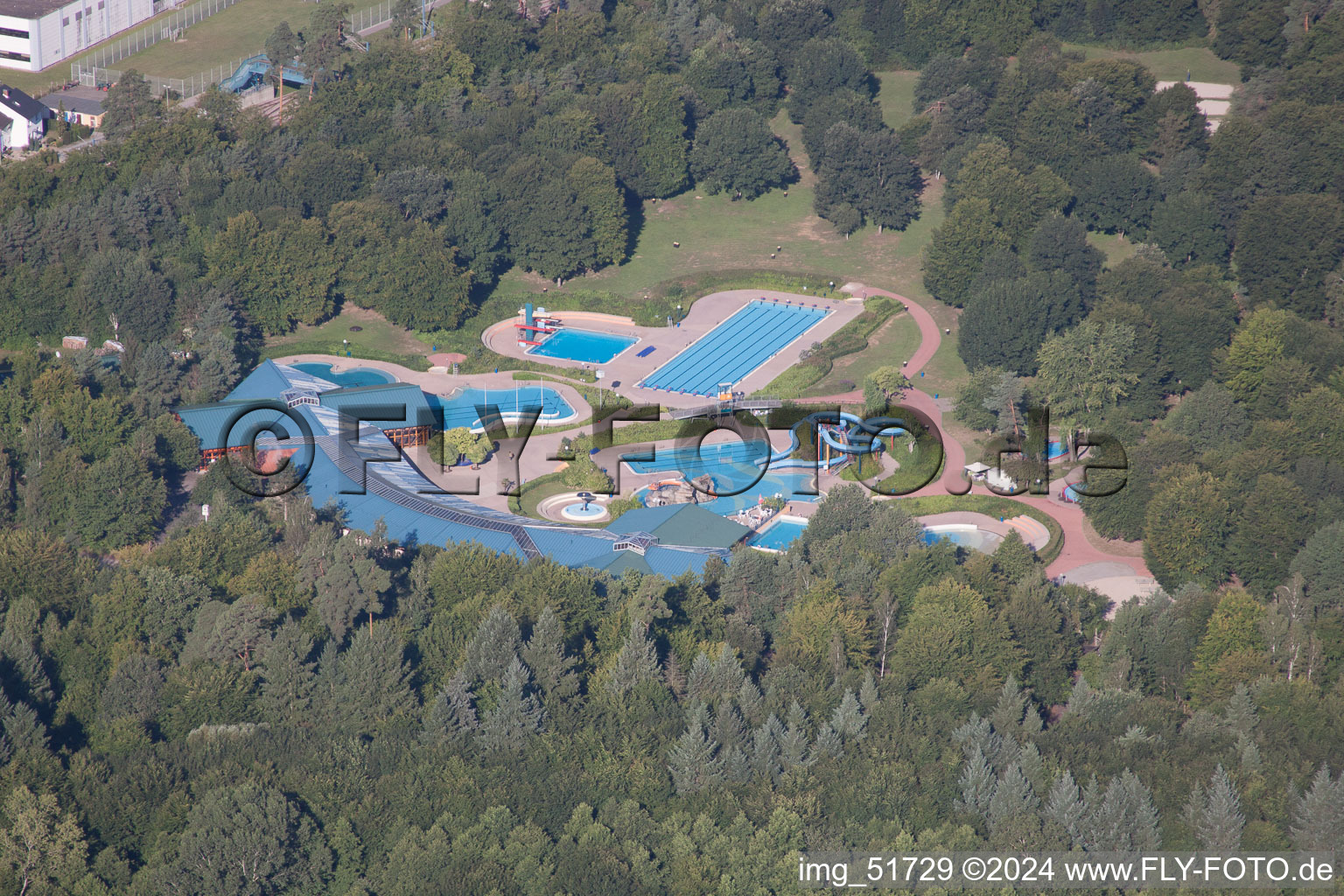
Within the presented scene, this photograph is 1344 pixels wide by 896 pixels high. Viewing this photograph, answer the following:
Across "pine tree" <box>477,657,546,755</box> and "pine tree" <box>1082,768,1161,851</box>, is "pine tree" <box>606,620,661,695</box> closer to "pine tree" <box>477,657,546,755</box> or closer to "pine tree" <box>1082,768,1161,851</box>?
"pine tree" <box>477,657,546,755</box>

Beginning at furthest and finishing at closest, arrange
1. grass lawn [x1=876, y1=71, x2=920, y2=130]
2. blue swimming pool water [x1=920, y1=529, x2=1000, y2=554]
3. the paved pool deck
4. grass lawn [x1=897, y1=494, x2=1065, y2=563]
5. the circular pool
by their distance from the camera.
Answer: grass lawn [x1=876, y1=71, x2=920, y2=130] < the paved pool deck < grass lawn [x1=897, y1=494, x2=1065, y2=563] < the circular pool < blue swimming pool water [x1=920, y1=529, x2=1000, y2=554]

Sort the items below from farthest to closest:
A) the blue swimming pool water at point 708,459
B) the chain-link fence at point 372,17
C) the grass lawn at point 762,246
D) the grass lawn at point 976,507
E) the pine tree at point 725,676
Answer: the chain-link fence at point 372,17
the grass lawn at point 762,246
the blue swimming pool water at point 708,459
the grass lawn at point 976,507
the pine tree at point 725,676

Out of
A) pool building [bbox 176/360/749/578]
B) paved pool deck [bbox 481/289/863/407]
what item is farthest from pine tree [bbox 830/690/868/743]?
paved pool deck [bbox 481/289/863/407]

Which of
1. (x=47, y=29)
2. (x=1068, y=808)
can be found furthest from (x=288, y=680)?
(x=47, y=29)

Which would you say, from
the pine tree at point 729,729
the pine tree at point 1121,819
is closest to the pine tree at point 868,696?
the pine tree at point 729,729

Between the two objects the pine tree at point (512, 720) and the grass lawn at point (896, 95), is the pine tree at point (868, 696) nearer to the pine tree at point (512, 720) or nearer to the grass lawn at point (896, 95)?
the pine tree at point (512, 720)

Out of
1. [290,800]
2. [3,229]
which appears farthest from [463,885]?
[3,229]
